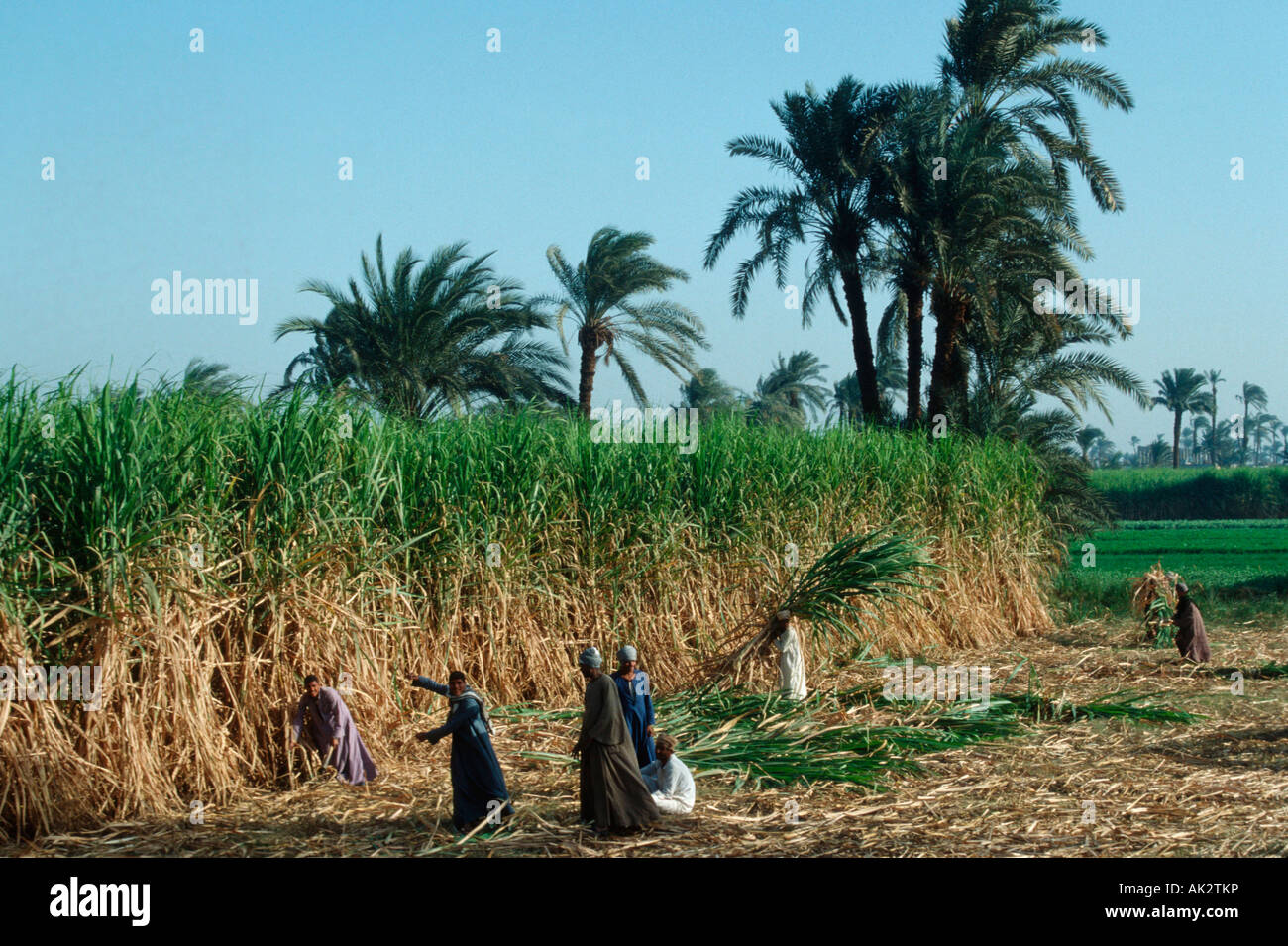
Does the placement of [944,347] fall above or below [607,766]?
above

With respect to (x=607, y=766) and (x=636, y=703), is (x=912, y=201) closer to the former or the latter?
(x=636, y=703)

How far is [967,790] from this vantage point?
794cm

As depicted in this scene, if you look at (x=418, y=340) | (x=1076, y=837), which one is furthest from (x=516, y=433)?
(x=418, y=340)

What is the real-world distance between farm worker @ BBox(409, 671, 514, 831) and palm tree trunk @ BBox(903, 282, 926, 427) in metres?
17.7

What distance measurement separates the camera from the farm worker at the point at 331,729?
7.88 meters

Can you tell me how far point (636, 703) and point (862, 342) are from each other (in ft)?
58.4

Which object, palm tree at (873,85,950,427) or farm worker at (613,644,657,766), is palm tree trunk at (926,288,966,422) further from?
farm worker at (613,644,657,766)

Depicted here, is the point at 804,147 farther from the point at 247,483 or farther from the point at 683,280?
the point at 247,483

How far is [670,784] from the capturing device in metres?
7.52

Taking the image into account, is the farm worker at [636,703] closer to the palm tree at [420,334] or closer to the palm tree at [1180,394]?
the palm tree at [420,334]

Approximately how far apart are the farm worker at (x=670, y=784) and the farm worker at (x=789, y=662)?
3289 millimetres

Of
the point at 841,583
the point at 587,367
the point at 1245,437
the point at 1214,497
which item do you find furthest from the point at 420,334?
the point at 1245,437

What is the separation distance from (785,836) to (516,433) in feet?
18.3

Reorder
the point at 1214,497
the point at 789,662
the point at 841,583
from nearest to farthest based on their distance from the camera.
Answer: the point at 789,662, the point at 841,583, the point at 1214,497
